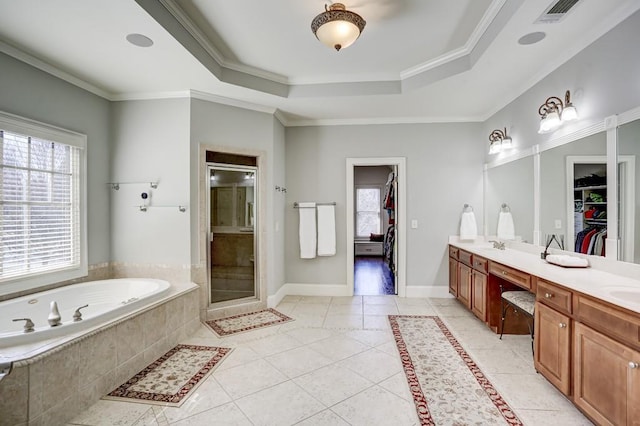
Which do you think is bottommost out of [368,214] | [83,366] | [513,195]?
[83,366]

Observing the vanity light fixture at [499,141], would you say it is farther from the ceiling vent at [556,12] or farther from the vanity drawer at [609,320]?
the vanity drawer at [609,320]

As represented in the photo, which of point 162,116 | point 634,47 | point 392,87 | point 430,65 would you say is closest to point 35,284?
point 162,116

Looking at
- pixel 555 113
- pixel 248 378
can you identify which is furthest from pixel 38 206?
pixel 555 113

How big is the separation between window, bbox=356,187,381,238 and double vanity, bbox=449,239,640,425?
5.64m

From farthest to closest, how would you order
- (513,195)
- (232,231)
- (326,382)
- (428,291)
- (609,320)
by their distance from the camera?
(428,291)
(232,231)
(513,195)
(326,382)
(609,320)

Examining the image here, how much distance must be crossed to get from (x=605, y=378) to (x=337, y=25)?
105 inches

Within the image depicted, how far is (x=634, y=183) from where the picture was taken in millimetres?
2000

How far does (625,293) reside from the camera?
66.9 inches

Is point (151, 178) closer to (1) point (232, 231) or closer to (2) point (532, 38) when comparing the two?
(1) point (232, 231)

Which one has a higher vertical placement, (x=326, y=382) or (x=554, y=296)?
(x=554, y=296)

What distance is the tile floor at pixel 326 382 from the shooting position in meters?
1.88

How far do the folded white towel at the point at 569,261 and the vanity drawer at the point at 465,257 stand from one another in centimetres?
103

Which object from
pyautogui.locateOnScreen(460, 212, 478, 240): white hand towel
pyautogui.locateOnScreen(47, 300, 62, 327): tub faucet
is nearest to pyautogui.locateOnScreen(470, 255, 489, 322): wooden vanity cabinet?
pyautogui.locateOnScreen(460, 212, 478, 240): white hand towel

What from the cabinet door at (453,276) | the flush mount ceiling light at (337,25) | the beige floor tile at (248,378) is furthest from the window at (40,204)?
the cabinet door at (453,276)
